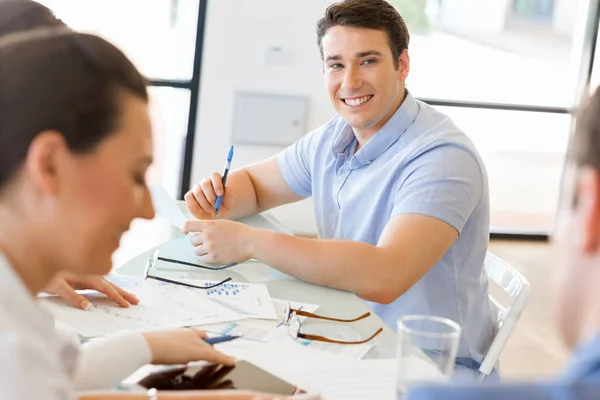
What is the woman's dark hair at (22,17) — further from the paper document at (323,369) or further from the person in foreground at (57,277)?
the paper document at (323,369)

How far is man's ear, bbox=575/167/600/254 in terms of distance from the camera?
71cm

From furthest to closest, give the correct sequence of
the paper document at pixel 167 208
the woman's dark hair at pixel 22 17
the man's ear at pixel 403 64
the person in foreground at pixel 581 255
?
the man's ear at pixel 403 64 < the paper document at pixel 167 208 < the woman's dark hair at pixel 22 17 < the person in foreground at pixel 581 255

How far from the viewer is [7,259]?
93 cm

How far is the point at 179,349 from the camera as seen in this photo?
3.97ft

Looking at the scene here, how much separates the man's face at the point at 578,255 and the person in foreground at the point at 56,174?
510mm

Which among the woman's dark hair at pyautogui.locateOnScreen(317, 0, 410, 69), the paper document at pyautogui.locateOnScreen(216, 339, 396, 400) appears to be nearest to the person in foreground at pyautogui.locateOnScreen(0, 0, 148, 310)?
the paper document at pyautogui.locateOnScreen(216, 339, 396, 400)

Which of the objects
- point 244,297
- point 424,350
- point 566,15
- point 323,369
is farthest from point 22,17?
point 566,15

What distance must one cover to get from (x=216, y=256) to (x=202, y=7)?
2.82 meters

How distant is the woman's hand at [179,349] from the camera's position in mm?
1202

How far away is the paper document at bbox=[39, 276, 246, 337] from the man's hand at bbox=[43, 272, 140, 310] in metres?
0.01

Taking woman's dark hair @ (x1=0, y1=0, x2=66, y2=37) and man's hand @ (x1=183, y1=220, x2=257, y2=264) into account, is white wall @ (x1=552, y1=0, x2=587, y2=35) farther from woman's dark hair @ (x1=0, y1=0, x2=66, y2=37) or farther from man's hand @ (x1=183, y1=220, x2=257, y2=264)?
woman's dark hair @ (x1=0, y1=0, x2=66, y2=37)

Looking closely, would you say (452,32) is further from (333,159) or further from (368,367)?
(368,367)

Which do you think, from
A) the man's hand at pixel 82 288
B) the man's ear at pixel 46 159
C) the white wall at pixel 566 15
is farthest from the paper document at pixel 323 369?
the white wall at pixel 566 15

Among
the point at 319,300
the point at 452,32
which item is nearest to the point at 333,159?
the point at 319,300
